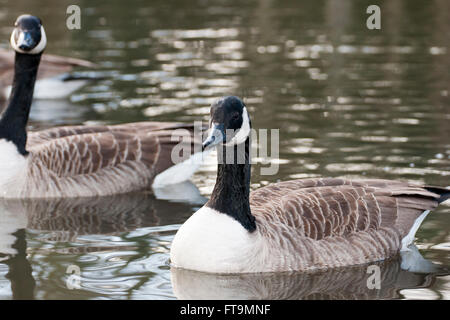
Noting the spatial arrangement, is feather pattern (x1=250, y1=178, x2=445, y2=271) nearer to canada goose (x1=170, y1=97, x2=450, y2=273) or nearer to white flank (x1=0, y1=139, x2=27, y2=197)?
canada goose (x1=170, y1=97, x2=450, y2=273)

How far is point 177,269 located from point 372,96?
352 inches

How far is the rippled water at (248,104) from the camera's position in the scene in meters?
9.02

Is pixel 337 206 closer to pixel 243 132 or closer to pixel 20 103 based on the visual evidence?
pixel 243 132

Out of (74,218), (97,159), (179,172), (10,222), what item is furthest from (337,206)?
(10,222)

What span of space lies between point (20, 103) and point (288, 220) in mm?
5167

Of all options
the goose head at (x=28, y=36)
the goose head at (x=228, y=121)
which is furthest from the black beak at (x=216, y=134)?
the goose head at (x=28, y=36)

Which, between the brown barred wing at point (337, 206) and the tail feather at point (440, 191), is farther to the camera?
the tail feather at point (440, 191)

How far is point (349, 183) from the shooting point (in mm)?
9742

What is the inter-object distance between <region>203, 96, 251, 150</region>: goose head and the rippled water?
4.93 feet

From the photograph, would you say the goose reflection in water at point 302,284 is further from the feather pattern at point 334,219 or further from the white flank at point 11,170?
the white flank at point 11,170

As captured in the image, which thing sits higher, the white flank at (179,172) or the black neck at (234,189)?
the black neck at (234,189)

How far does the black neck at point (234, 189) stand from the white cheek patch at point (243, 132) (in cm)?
10
